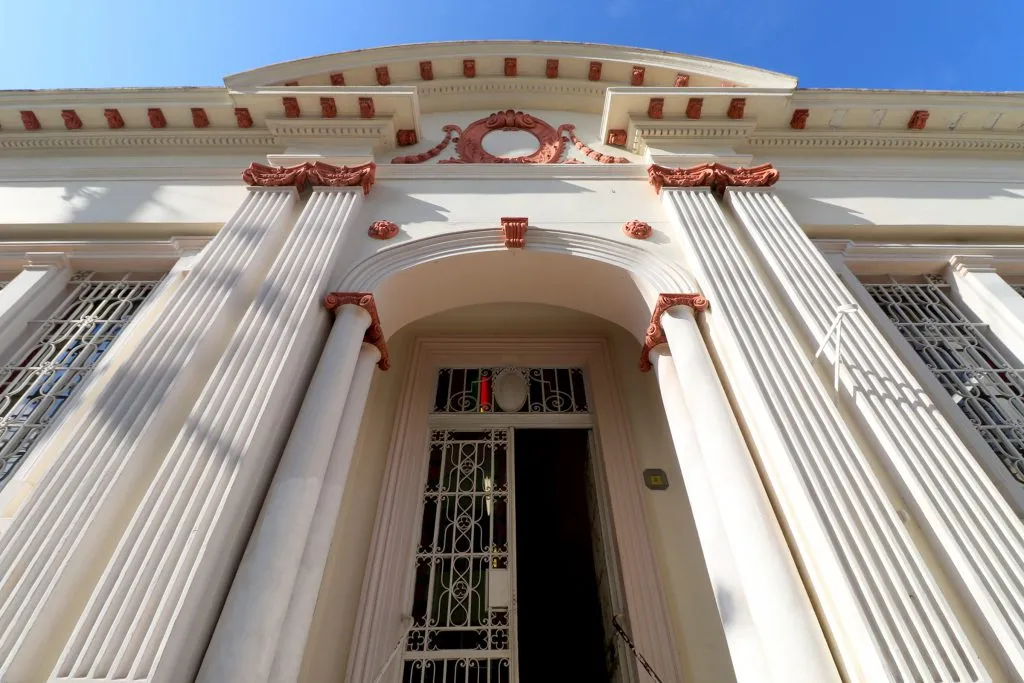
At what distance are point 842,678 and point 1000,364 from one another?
3219 millimetres

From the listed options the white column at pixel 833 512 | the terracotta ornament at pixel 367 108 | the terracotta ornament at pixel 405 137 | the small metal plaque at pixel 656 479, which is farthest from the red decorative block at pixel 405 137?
the small metal plaque at pixel 656 479

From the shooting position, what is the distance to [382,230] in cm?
437

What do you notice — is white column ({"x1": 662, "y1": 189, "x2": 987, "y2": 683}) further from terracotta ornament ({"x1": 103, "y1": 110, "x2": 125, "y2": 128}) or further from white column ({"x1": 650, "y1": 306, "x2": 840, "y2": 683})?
terracotta ornament ({"x1": 103, "y1": 110, "x2": 125, "y2": 128})

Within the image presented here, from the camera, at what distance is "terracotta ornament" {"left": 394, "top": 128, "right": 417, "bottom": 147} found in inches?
224

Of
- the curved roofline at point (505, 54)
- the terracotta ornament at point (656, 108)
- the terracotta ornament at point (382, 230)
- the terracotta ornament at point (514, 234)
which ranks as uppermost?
the curved roofline at point (505, 54)

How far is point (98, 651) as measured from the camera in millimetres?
1982

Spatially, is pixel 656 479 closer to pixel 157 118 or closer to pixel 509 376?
pixel 509 376

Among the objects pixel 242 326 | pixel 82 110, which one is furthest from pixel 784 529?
pixel 82 110

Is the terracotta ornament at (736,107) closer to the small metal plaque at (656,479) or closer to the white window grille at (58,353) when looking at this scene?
the small metal plaque at (656,479)

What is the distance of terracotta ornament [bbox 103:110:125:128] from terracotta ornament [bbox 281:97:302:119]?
174 centimetres

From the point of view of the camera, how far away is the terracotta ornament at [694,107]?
5.51 m

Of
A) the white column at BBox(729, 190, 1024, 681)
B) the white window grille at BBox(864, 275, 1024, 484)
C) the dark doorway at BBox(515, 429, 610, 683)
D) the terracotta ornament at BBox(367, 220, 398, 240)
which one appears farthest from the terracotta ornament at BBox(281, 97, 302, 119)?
the white window grille at BBox(864, 275, 1024, 484)

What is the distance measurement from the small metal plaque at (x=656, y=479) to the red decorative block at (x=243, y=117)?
5.28 metres

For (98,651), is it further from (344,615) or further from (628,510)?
(628,510)
